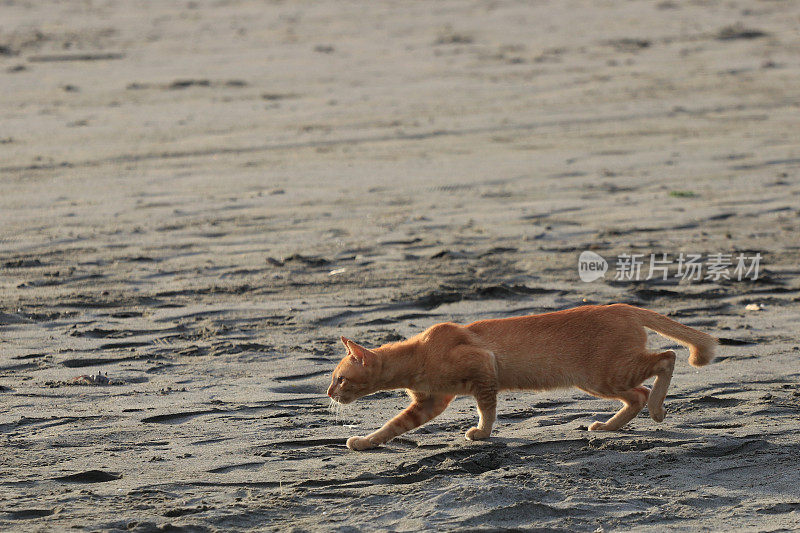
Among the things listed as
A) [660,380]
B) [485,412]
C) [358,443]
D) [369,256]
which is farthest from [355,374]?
[369,256]

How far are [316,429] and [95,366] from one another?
165 cm

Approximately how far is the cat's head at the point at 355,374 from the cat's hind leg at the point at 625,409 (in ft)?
3.52

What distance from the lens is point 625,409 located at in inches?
201

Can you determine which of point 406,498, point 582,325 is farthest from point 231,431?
point 582,325

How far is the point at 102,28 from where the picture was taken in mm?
20172

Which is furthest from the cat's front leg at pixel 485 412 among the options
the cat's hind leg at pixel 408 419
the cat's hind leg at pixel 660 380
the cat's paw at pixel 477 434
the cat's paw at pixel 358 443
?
the cat's hind leg at pixel 660 380

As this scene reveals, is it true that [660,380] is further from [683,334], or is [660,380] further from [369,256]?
[369,256]

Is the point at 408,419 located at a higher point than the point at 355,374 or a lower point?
lower

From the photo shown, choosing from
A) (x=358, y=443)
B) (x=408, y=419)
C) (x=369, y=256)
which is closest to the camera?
(x=358, y=443)

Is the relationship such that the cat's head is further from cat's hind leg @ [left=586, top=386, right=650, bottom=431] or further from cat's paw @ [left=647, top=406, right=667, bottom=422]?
cat's paw @ [left=647, top=406, right=667, bottom=422]

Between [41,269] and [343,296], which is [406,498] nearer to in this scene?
[343,296]

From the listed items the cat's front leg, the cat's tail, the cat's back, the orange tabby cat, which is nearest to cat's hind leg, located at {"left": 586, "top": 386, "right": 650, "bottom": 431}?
the orange tabby cat

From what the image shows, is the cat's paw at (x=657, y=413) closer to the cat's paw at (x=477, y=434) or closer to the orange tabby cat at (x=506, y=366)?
the orange tabby cat at (x=506, y=366)

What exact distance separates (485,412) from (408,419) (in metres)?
0.36
